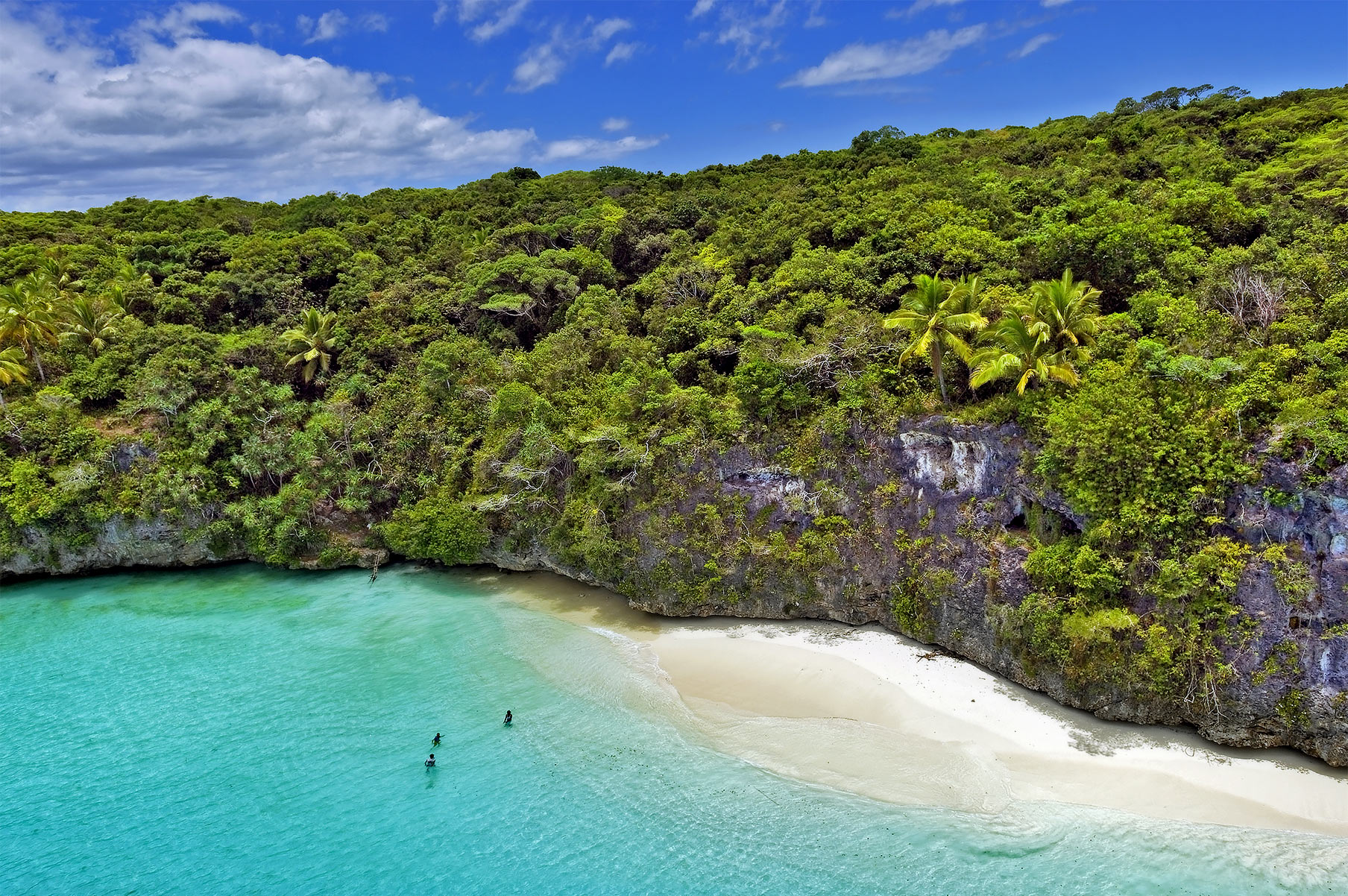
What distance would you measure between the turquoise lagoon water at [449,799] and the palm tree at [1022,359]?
1150 centimetres

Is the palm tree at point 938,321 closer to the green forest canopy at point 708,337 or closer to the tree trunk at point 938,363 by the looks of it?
the tree trunk at point 938,363

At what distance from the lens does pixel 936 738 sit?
18.0m

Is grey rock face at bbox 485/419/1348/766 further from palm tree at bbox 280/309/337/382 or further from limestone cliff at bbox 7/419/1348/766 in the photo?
palm tree at bbox 280/309/337/382

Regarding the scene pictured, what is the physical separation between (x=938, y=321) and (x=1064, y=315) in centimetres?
355

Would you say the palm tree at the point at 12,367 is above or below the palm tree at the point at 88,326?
below

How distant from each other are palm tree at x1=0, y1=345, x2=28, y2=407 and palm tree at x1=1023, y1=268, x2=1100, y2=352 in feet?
146

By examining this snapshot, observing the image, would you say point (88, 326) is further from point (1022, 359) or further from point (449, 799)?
point (1022, 359)

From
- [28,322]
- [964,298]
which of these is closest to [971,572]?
[964,298]

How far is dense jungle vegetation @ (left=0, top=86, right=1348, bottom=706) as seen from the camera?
58.0ft

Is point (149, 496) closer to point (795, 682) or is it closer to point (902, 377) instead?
point (795, 682)

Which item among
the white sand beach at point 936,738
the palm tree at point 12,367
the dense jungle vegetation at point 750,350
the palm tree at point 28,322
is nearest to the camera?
the white sand beach at point 936,738

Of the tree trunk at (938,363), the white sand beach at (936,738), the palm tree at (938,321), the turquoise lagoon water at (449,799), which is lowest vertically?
the turquoise lagoon water at (449,799)

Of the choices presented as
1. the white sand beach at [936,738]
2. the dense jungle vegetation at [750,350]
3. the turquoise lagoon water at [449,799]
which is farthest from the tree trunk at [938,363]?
the turquoise lagoon water at [449,799]

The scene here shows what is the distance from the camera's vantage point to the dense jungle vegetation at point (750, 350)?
17.7 metres
